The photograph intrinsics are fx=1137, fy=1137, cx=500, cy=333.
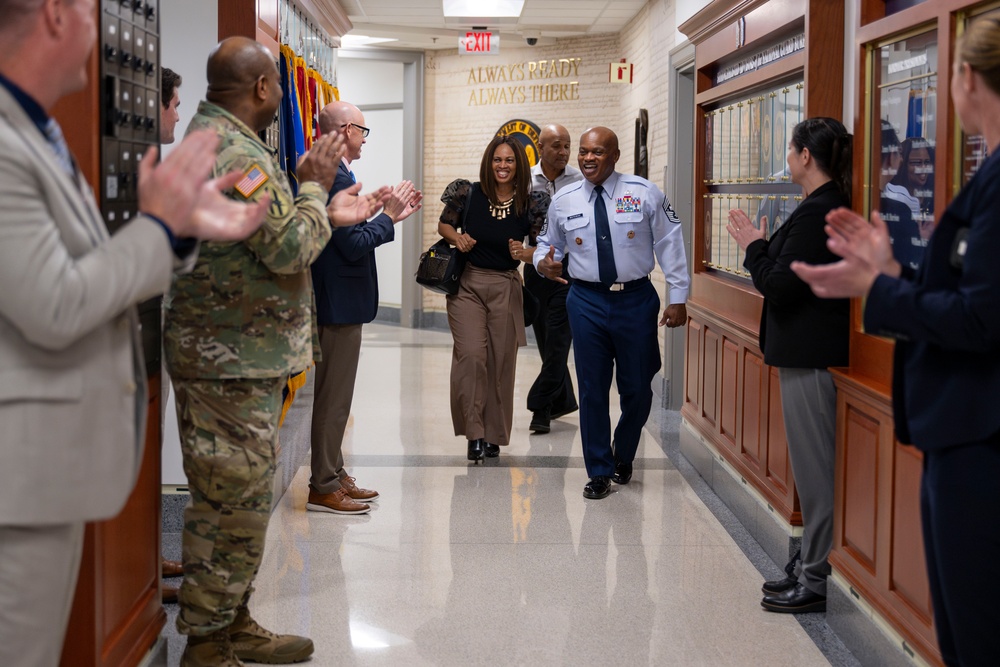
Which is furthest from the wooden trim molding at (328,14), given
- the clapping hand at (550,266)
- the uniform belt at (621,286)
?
the uniform belt at (621,286)

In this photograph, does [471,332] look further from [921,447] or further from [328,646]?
[921,447]

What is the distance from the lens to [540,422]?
7.18 metres

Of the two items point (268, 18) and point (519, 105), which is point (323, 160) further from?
point (519, 105)

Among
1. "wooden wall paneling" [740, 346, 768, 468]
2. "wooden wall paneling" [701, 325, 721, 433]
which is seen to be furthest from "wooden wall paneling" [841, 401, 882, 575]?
"wooden wall paneling" [701, 325, 721, 433]

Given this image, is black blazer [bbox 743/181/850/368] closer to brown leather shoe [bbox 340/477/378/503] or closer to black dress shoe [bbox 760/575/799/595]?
black dress shoe [bbox 760/575/799/595]

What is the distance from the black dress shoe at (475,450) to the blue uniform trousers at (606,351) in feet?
2.66

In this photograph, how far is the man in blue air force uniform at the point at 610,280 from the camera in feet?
17.9

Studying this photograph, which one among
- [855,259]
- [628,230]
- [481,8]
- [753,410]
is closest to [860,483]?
[753,410]

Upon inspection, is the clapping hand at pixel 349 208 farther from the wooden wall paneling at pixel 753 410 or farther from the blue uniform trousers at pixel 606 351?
the blue uniform trousers at pixel 606 351

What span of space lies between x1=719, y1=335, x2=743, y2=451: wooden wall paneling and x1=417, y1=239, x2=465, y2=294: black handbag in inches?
57.4

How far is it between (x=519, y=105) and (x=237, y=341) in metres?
10.2

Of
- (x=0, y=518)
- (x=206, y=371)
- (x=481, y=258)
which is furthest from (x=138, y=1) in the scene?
(x=481, y=258)

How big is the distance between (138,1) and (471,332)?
336cm

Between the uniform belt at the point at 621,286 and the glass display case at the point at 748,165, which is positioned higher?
the glass display case at the point at 748,165
